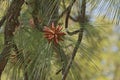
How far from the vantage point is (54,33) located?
99 centimetres

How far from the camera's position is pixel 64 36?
106 centimetres

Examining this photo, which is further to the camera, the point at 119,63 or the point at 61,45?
the point at 119,63

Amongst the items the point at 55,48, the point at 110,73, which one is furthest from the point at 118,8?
the point at 110,73

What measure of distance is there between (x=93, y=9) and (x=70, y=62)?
13 centimetres

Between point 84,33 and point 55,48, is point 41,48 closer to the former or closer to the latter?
point 55,48

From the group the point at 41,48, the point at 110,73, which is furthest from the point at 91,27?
the point at 110,73

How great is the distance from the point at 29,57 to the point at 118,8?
0.75 feet

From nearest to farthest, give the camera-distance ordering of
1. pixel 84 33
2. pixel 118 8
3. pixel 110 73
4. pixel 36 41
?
pixel 118 8, pixel 36 41, pixel 84 33, pixel 110 73

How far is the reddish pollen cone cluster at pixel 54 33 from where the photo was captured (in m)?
1.00

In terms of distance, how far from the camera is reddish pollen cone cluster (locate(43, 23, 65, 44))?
39.2 inches

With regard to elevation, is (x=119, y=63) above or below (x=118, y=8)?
below

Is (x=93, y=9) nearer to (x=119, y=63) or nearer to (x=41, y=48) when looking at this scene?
(x=41, y=48)

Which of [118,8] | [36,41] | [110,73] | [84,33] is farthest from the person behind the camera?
[110,73]

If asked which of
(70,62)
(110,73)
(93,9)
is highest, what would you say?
(93,9)
